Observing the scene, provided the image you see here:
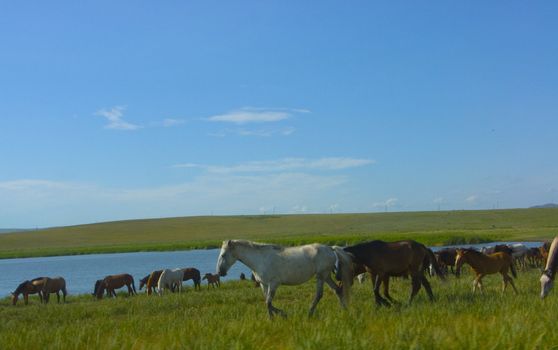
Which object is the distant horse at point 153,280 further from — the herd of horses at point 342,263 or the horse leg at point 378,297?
the horse leg at point 378,297

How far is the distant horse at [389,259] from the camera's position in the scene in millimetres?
12320

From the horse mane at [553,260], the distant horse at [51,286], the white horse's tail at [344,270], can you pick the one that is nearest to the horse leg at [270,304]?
the white horse's tail at [344,270]

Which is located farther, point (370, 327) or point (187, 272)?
point (187, 272)

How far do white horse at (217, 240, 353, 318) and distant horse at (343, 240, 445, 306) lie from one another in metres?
1.04

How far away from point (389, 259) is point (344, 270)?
4.52 feet

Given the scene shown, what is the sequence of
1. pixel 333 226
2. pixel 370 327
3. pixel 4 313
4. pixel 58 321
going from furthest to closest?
pixel 333 226, pixel 4 313, pixel 58 321, pixel 370 327

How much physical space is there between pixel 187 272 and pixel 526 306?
19.3 m

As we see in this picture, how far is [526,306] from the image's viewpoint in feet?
30.7

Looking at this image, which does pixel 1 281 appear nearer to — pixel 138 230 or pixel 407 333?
pixel 407 333

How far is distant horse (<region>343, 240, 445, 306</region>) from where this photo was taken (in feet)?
40.4

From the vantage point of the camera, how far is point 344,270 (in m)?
11.6

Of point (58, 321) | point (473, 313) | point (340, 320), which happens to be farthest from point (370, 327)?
point (58, 321)

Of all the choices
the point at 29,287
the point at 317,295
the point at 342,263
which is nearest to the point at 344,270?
the point at 342,263

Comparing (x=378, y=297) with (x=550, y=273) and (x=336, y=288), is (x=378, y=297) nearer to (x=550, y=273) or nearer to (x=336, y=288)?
(x=336, y=288)
